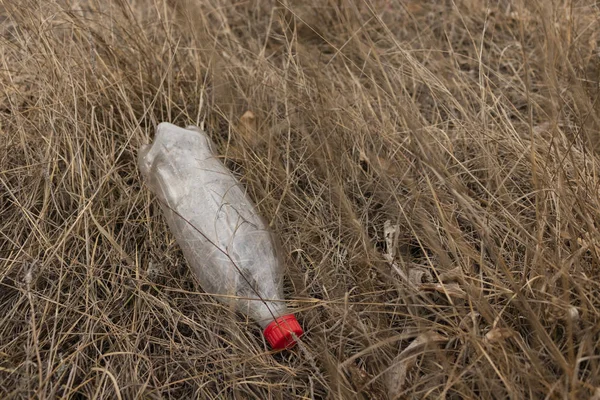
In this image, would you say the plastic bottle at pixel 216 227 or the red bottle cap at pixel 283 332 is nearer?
the red bottle cap at pixel 283 332

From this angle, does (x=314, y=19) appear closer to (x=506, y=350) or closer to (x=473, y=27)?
(x=473, y=27)

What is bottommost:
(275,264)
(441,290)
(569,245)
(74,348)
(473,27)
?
(74,348)

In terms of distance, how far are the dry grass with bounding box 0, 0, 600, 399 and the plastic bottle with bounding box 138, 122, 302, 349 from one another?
0.05m

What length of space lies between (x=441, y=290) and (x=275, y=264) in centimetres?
54

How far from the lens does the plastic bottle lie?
1.76 m

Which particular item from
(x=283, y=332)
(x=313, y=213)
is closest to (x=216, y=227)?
(x=313, y=213)

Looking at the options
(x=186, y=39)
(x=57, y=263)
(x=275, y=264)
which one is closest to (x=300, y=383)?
(x=275, y=264)

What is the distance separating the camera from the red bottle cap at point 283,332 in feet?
5.34

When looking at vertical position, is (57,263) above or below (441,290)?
below

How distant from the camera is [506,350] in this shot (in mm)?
1464

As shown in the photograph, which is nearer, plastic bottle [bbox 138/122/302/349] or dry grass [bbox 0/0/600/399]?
dry grass [bbox 0/0/600/399]

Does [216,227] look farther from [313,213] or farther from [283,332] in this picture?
[283,332]

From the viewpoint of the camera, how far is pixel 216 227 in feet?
6.30

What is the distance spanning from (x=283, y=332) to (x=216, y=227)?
0.46 m
